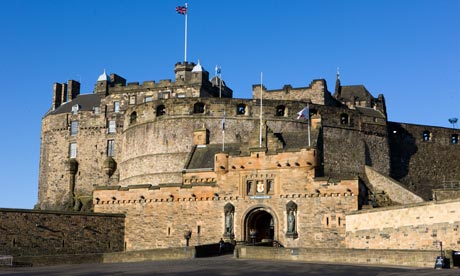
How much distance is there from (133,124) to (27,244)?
18.5 meters

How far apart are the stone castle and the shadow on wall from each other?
10 cm

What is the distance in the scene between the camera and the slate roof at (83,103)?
64.8 m

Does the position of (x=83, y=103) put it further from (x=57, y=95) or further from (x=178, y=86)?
(x=178, y=86)

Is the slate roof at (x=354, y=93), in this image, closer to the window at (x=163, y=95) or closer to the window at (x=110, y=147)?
the window at (x=163, y=95)

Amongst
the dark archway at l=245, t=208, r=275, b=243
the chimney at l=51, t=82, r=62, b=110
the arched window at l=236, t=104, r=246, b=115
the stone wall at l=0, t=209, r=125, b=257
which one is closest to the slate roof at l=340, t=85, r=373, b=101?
the arched window at l=236, t=104, r=246, b=115

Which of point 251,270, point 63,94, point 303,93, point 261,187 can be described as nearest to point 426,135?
point 303,93

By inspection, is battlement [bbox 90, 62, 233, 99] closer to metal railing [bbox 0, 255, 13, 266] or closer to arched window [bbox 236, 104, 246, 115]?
arched window [bbox 236, 104, 246, 115]

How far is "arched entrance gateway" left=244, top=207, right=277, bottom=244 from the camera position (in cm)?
3959

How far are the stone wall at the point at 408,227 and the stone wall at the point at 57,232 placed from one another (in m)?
13.4

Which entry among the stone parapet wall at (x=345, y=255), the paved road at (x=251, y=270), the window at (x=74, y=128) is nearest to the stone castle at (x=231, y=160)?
the window at (x=74, y=128)

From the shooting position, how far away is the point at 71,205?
5700 cm

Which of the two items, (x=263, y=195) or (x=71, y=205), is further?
(x=71, y=205)

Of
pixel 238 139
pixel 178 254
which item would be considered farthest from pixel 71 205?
pixel 178 254

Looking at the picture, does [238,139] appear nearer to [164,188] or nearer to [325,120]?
[325,120]
